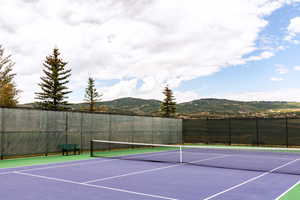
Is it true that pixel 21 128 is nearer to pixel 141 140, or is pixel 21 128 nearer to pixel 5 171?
pixel 5 171

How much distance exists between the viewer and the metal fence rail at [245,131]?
25.8 m

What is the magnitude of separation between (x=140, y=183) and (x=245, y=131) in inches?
822

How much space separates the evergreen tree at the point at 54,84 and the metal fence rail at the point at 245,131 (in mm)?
23380

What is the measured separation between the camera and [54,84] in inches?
1833

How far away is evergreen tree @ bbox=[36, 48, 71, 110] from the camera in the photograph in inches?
1817

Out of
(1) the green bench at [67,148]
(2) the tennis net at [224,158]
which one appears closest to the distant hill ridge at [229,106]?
(2) the tennis net at [224,158]

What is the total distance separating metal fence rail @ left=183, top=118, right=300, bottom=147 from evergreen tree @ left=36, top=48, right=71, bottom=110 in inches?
920

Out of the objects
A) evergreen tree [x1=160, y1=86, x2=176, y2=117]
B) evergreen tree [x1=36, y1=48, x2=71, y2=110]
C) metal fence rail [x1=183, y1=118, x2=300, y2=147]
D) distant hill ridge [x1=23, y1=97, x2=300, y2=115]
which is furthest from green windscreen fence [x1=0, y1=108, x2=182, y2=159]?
distant hill ridge [x1=23, y1=97, x2=300, y2=115]

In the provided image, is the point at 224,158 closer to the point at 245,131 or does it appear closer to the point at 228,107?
the point at 245,131

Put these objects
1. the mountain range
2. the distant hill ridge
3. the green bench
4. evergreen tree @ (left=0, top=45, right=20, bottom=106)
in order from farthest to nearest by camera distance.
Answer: the distant hill ridge, the mountain range, evergreen tree @ (left=0, top=45, right=20, bottom=106), the green bench

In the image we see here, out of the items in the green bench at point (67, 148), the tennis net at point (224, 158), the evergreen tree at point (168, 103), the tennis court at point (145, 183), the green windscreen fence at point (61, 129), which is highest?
the evergreen tree at point (168, 103)

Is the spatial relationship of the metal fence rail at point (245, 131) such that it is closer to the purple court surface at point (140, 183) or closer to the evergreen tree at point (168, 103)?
the purple court surface at point (140, 183)

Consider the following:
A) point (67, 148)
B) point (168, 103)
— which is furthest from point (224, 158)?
point (168, 103)

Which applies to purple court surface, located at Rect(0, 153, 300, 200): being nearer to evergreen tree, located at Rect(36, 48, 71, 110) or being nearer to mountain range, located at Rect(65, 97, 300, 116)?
evergreen tree, located at Rect(36, 48, 71, 110)
